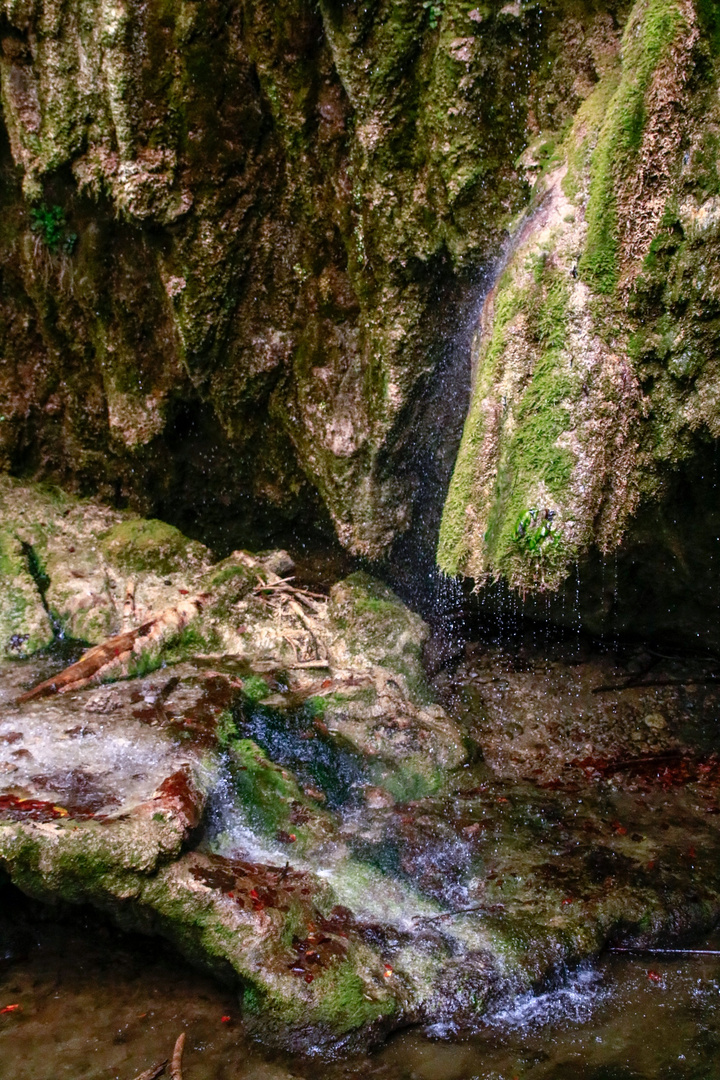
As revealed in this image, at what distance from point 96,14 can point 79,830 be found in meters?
4.82

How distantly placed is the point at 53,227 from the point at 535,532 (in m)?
4.36

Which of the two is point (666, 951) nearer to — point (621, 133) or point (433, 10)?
point (621, 133)

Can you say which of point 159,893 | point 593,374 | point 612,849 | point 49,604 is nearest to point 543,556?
A: point 593,374

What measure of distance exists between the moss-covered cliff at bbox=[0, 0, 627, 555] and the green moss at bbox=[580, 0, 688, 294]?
590 millimetres

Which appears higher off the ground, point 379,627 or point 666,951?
point 379,627

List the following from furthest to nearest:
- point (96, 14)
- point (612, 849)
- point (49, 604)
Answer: point (49, 604)
point (96, 14)
point (612, 849)

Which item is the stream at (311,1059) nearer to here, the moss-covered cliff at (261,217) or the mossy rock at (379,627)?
the mossy rock at (379,627)

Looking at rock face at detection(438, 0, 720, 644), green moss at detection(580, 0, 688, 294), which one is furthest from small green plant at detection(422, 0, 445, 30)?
green moss at detection(580, 0, 688, 294)

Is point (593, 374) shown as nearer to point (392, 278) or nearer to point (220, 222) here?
point (392, 278)

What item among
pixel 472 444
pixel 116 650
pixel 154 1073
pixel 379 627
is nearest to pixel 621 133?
pixel 472 444

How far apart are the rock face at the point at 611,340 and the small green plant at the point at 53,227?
3434 millimetres

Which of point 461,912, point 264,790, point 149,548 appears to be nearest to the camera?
point 461,912

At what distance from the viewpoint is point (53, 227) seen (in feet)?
19.5

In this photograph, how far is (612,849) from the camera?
463 centimetres
